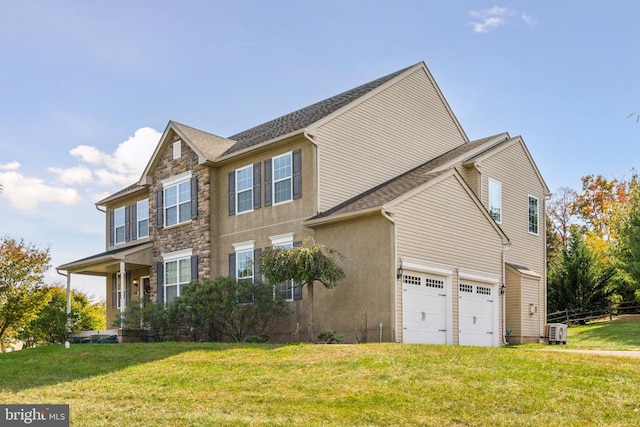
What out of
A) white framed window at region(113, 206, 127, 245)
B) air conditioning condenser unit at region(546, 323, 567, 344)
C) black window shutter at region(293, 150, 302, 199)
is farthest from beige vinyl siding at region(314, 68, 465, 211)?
white framed window at region(113, 206, 127, 245)

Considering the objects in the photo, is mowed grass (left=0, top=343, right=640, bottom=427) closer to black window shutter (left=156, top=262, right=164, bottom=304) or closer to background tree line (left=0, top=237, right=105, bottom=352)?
black window shutter (left=156, top=262, right=164, bottom=304)

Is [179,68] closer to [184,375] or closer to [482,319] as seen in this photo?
[184,375]

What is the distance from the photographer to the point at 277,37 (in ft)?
59.6

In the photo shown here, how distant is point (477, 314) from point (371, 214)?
544 cm

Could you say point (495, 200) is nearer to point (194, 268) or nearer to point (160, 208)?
point (194, 268)

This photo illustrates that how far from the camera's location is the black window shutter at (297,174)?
19953 millimetres

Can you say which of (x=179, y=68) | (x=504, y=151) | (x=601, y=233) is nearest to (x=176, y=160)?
(x=179, y=68)

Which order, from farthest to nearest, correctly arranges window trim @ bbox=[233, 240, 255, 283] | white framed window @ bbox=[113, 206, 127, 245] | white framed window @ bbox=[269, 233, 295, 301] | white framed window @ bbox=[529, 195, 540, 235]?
white framed window @ bbox=[113, 206, 127, 245]
white framed window @ bbox=[529, 195, 540, 235]
window trim @ bbox=[233, 240, 255, 283]
white framed window @ bbox=[269, 233, 295, 301]

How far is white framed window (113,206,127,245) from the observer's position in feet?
94.9

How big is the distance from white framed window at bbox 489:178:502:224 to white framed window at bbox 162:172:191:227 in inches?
412

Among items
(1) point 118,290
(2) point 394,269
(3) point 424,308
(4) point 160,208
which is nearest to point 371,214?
(2) point 394,269

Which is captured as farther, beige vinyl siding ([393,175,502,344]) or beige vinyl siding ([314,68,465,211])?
beige vinyl siding ([314,68,465,211])

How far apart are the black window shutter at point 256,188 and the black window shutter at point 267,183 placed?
291 mm

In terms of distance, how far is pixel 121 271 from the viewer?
944 inches
